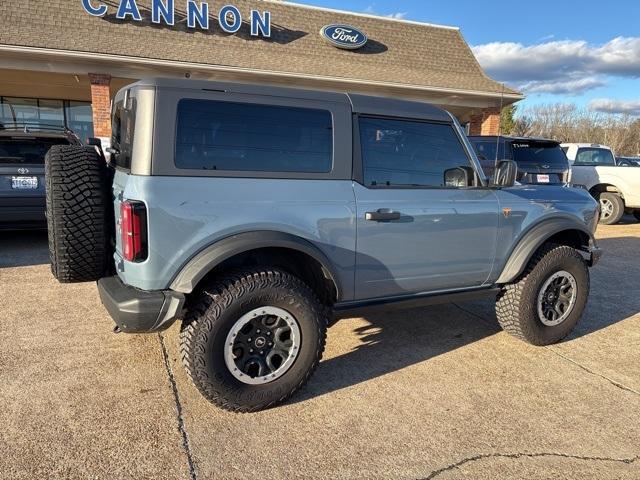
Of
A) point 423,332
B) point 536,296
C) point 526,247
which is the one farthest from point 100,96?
point 536,296

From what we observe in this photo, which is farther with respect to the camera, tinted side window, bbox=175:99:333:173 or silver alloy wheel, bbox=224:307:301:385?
silver alloy wheel, bbox=224:307:301:385

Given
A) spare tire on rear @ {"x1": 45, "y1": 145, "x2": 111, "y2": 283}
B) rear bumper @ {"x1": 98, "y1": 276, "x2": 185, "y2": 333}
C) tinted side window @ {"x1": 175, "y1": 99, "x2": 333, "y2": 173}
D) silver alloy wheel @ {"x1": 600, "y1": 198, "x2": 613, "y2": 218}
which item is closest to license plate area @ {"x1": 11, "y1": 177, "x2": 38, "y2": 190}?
spare tire on rear @ {"x1": 45, "y1": 145, "x2": 111, "y2": 283}

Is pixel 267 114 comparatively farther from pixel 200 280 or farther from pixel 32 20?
pixel 32 20

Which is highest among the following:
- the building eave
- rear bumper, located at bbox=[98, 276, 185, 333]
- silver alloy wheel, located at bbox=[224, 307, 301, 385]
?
the building eave

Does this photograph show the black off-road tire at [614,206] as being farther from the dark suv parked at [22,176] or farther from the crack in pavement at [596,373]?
the dark suv parked at [22,176]

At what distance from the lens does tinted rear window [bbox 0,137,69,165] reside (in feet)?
20.4

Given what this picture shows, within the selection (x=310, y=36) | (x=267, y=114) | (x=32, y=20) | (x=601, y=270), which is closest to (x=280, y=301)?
(x=267, y=114)

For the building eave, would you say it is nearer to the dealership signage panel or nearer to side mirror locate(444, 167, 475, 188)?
the dealership signage panel

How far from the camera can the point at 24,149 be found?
20.7 feet

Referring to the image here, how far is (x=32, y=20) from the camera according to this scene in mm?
10484

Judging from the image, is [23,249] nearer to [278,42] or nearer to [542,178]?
[542,178]

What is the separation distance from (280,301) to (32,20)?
36.5 ft

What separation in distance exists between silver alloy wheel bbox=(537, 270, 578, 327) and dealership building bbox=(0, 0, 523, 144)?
910cm

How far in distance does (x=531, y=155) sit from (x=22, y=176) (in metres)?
8.24
